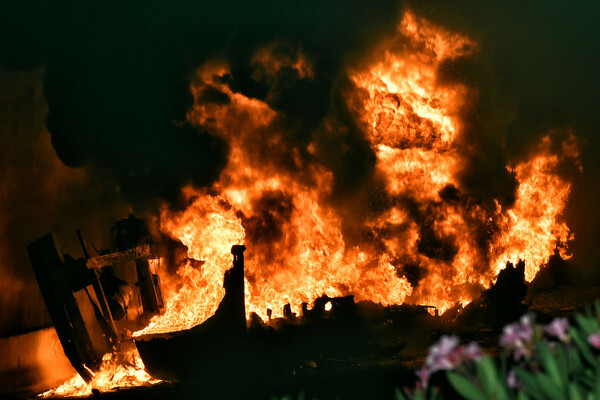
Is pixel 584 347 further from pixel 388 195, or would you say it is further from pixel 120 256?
pixel 388 195

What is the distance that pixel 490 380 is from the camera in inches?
95.9

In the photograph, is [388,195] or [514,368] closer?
[514,368]

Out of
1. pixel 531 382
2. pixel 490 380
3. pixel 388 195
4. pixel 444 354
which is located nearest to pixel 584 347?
pixel 531 382

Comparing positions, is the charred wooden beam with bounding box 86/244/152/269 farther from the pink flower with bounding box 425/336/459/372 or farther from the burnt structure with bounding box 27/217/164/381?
the pink flower with bounding box 425/336/459/372

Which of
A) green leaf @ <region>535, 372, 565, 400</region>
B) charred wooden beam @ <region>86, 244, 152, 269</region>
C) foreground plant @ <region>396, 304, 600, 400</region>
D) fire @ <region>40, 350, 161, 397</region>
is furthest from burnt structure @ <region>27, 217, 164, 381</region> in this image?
green leaf @ <region>535, 372, 565, 400</region>

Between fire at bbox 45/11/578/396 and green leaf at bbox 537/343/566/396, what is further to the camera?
fire at bbox 45/11/578/396

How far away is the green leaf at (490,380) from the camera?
95.9 inches

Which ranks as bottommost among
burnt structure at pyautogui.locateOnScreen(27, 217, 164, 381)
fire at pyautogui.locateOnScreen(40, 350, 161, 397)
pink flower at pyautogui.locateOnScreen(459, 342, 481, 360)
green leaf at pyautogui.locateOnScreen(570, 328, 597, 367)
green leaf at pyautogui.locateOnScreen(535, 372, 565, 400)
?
green leaf at pyautogui.locateOnScreen(535, 372, 565, 400)

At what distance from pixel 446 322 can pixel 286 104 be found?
9.56 meters

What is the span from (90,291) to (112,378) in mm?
2142

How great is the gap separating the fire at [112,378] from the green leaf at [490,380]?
12617 millimetres

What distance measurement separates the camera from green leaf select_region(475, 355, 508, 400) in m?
2.44

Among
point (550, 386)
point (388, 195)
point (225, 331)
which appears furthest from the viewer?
point (388, 195)

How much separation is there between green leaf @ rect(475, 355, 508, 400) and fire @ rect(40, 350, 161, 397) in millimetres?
12617
